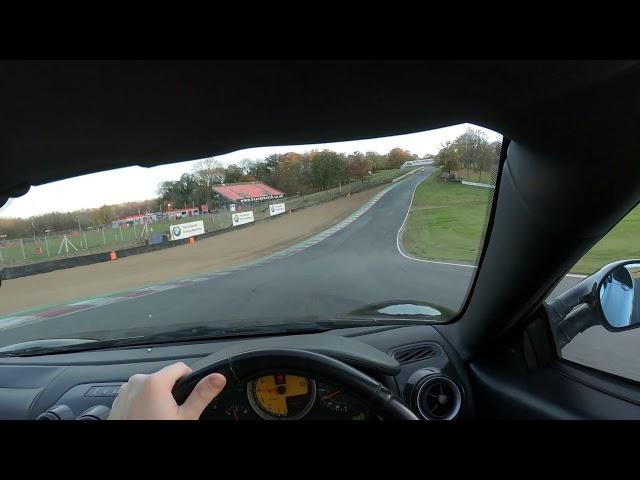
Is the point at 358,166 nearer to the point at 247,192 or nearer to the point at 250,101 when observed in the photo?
the point at 247,192

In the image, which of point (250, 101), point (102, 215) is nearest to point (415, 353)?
point (250, 101)

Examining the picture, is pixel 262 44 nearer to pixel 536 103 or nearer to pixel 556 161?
pixel 536 103

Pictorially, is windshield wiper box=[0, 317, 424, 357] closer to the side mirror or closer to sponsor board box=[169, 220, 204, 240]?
sponsor board box=[169, 220, 204, 240]

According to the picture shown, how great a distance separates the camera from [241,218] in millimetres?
3334

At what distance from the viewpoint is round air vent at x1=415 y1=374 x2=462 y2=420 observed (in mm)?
2557

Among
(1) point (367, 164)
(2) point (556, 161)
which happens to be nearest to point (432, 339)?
(1) point (367, 164)

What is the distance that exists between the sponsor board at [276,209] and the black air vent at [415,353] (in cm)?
146

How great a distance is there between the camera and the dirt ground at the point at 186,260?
3.40 meters

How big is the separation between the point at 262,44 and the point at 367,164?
1393mm

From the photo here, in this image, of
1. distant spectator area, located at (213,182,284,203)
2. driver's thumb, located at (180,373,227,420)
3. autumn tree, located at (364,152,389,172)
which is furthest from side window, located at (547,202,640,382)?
distant spectator area, located at (213,182,284,203)

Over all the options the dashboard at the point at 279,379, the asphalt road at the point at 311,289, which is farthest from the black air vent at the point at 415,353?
the asphalt road at the point at 311,289

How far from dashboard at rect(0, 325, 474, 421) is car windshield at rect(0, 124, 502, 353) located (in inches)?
4.3

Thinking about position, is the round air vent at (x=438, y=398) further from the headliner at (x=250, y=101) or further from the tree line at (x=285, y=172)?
the headliner at (x=250, y=101)

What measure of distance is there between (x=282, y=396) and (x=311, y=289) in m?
1.22
